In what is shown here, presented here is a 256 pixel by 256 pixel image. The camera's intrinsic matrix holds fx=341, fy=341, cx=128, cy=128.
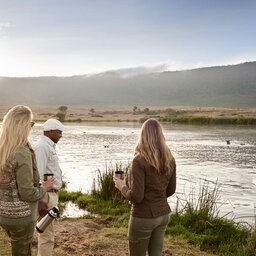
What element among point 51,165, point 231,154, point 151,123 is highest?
point 151,123

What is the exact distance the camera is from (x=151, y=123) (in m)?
3.41

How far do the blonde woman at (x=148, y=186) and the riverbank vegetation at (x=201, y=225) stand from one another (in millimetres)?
2769

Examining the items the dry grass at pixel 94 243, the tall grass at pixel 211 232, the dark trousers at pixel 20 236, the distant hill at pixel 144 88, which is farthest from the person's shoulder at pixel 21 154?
the distant hill at pixel 144 88

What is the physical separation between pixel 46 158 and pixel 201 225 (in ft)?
13.4

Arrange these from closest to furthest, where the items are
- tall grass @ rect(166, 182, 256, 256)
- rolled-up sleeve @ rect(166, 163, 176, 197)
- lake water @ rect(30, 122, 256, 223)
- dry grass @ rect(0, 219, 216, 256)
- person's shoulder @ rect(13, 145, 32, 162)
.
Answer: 1. person's shoulder @ rect(13, 145, 32, 162)
2. rolled-up sleeve @ rect(166, 163, 176, 197)
3. dry grass @ rect(0, 219, 216, 256)
4. tall grass @ rect(166, 182, 256, 256)
5. lake water @ rect(30, 122, 256, 223)

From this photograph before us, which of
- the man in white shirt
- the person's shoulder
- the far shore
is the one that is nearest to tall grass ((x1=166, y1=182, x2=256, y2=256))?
the man in white shirt

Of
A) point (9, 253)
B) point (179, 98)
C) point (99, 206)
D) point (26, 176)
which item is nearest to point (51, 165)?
point (26, 176)

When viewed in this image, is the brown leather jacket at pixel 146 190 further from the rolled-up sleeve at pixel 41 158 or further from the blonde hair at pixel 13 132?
the rolled-up sleeve at pixel 41 158

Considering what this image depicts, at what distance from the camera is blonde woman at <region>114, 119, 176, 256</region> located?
130 inches

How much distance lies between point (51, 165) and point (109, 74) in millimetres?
195862

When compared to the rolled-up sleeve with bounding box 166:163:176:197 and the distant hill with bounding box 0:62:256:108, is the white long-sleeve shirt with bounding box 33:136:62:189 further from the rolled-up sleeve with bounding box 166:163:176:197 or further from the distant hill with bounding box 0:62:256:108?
the distant hill with bounding box 0:62:256:108

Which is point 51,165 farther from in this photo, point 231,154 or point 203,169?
point 231,154

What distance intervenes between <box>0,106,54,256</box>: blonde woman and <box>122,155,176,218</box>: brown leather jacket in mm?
918

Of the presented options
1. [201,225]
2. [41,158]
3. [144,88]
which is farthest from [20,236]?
[144,88]
